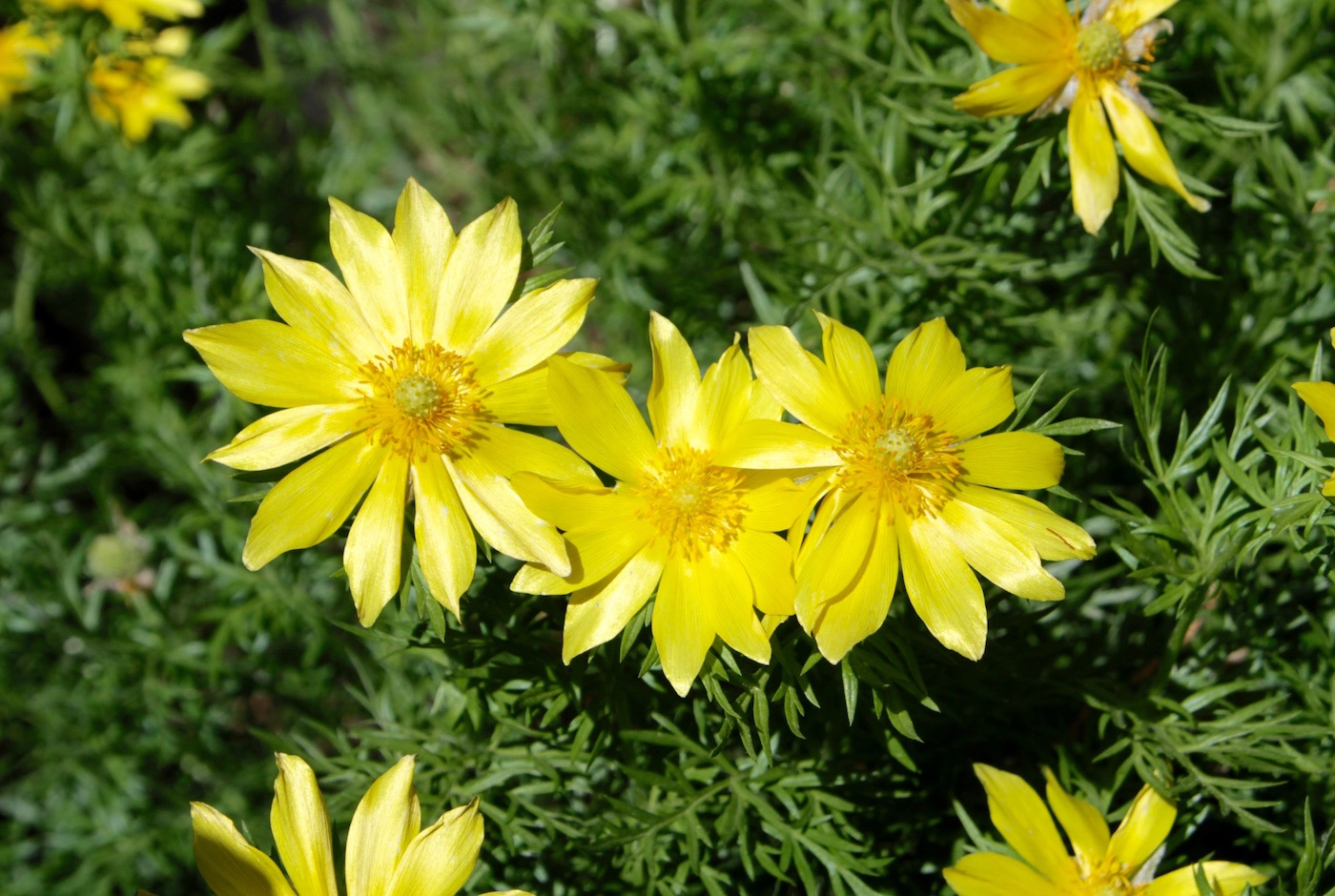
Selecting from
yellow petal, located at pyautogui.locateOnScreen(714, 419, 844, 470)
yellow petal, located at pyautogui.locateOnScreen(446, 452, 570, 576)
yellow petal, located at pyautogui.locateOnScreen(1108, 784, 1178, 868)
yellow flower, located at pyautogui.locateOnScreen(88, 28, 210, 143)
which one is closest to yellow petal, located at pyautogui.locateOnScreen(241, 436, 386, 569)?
yellow petal, located at pyautogui.locateOnScreen(446, 452, 570, 576)

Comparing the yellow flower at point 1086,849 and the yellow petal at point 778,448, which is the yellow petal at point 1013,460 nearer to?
the yellow petal at point 778,448

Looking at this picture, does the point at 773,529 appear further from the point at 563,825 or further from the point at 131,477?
the point at 131,477

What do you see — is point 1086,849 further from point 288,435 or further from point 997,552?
point 288,435

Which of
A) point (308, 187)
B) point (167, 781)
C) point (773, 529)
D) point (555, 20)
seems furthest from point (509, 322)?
point (167, 781)

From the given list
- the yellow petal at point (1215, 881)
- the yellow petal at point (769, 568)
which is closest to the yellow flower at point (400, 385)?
the yellow petal at point (769, 568)

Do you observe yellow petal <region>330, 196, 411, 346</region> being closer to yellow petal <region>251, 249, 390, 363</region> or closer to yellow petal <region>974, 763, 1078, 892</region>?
yellow petal <region>251, 249, 390, 363</region>

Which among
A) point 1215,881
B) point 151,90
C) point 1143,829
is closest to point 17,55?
point 151,90
